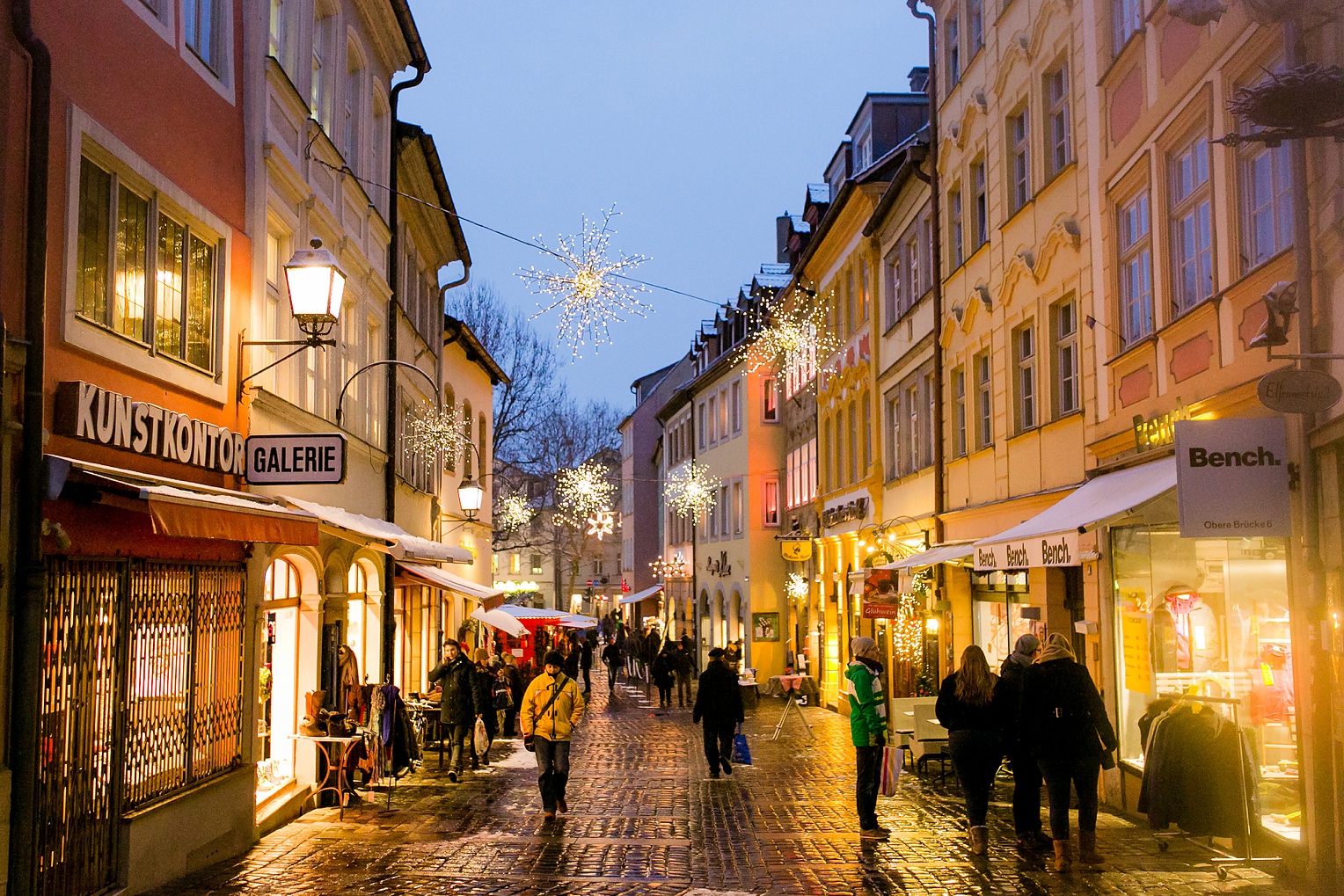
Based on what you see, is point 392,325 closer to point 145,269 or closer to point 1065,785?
point 145,269

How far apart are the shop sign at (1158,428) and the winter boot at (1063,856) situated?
3.83 meters

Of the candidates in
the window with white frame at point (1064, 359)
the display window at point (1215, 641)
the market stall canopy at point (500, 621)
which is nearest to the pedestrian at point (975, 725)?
the display window at point (1215, 641)

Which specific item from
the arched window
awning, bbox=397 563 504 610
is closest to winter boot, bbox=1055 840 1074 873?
the arched window

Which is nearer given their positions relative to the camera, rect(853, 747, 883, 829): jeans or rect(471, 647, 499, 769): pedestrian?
rect(853, 747, 883, 829): jeans

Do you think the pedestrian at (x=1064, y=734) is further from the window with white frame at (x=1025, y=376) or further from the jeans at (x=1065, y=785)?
the window with white frame at (x=1025, y=376)

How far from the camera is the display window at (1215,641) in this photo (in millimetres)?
10305

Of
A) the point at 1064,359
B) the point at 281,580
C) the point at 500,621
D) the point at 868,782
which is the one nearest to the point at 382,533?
the point at 281,580

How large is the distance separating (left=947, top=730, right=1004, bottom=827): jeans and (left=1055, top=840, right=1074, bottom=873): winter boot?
2.90ft

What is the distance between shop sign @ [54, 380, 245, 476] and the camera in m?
8.55

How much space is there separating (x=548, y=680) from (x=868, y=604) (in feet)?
28.2

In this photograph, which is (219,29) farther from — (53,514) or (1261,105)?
(1261,105)

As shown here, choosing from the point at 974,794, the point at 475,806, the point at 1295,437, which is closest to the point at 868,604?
the point at 475,806

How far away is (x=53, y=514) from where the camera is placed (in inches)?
333

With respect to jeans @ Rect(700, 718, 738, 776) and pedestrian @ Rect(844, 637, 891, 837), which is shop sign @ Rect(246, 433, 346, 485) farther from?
jeans @ Rect(700, 718, 738, 776)
